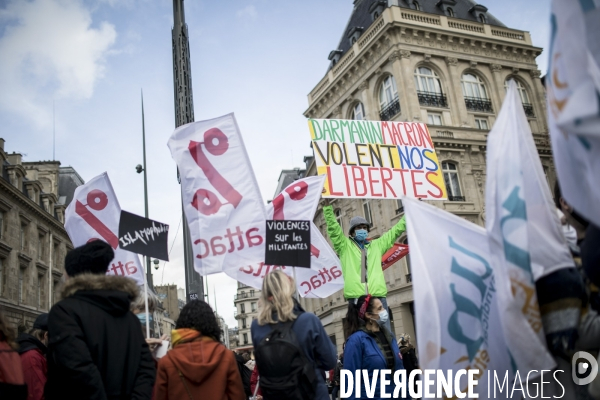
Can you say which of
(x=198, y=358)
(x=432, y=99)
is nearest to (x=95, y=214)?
(x=198, y=358)

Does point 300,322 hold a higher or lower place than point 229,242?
lower

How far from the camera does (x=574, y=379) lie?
8.37 feet

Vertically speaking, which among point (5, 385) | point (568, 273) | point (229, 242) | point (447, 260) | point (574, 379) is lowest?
point (574, 379)

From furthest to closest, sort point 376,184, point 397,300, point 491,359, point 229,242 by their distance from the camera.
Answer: point 397,300, point 376,184, point 229,242, point 491,359

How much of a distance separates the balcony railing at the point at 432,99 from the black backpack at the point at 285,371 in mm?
25550

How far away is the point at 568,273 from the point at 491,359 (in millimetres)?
725

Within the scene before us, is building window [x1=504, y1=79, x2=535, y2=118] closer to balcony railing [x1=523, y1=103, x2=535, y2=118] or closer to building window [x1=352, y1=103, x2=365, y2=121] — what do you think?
balcony railing [x1=523, y1=103, x2=535, y2=118]

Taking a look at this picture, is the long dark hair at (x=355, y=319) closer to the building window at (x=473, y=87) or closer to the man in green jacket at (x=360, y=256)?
the man in green jacket at (x=360, y=256)

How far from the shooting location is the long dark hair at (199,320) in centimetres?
385

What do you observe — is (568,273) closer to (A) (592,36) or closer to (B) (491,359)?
(B) (491,359)

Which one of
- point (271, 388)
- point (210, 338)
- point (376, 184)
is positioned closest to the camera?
point (271, 388)

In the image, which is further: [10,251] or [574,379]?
[10,251]

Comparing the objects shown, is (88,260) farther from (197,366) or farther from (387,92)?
(387,92)

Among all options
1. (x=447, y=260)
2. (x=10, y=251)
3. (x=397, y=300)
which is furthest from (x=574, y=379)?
(x=10, y=251)
